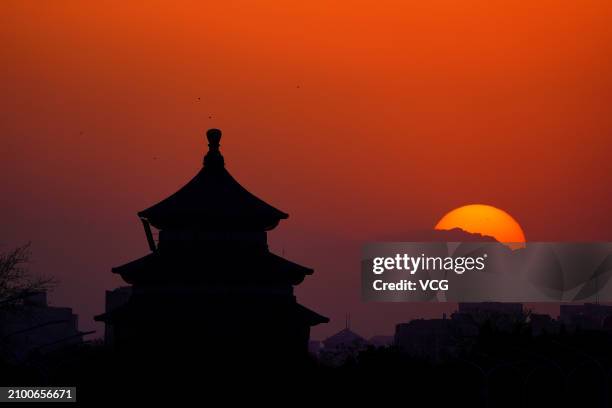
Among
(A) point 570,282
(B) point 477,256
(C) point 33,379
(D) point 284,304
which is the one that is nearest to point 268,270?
(D) point 284,304

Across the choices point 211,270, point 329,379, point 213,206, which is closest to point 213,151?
point 213,206

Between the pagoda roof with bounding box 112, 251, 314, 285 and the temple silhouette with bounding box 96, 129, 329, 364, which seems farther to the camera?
the pagoda roof with bounding box 112, 251, 314, 285

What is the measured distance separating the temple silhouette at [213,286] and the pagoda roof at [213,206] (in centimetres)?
3

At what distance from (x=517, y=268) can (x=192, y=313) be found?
154 feet

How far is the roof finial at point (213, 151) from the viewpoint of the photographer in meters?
47.5

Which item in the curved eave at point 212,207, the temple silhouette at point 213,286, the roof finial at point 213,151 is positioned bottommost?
the temple silhouette at point 213,286

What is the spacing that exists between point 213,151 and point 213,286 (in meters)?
4.90

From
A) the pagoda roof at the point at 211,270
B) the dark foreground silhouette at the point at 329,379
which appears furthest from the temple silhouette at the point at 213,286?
the dark foreground silhouette at the point at 329,379

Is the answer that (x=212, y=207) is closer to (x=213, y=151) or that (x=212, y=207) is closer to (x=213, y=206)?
(x=213, y=206)

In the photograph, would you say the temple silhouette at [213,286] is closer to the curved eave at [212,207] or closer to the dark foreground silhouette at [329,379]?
the curved eave at [212,207]

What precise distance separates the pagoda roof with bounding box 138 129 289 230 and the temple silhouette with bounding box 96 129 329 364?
1.3 inches

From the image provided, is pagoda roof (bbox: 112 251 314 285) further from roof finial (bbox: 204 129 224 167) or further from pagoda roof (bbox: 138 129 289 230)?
roof finial (bbox: 204 129 224 167)

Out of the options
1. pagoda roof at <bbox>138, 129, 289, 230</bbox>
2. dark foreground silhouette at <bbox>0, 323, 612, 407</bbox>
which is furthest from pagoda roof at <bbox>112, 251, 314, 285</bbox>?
dark foreground silhouette at <bbox>0, 323, 612, 407</bbox>

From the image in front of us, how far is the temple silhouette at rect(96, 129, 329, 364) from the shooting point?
44906 millimetres
